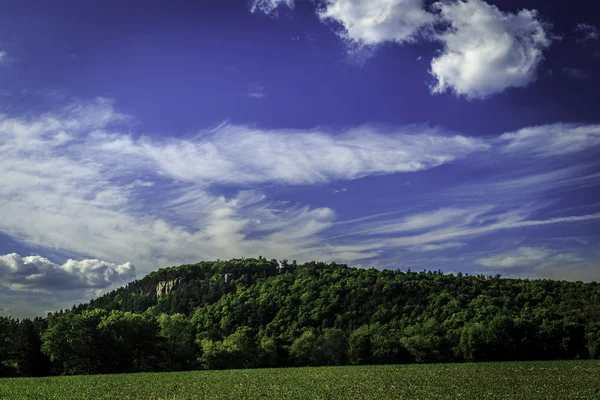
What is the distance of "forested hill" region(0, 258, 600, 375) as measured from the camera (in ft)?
311

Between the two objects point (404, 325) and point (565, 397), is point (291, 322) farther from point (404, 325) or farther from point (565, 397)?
point (565, 397)

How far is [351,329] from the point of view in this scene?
474 ft

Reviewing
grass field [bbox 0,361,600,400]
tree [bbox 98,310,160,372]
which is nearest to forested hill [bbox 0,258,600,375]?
tree [bbox 98,310,160,372]

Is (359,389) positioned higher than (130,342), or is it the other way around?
(130,342)

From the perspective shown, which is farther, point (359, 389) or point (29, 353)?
point (29, 353)

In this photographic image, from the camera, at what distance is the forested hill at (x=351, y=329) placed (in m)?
94.7

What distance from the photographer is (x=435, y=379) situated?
194ft

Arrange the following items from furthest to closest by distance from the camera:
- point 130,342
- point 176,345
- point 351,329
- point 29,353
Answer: point 351,329, point 176,345, point 130,342, point 29,353

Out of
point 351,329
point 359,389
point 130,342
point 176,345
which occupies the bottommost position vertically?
point 359,389

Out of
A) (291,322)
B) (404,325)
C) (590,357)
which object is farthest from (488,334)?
(291,322)

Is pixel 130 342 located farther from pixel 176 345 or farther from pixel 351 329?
pixel 351 329

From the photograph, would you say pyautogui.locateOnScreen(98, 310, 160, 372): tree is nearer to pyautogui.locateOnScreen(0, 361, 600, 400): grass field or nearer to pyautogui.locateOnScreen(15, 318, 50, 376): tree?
pyautogui.locateOnScreen(15, 318, 50, 376): tree

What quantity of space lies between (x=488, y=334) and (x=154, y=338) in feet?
238

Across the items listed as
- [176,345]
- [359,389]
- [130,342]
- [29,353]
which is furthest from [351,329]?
[359,389]
